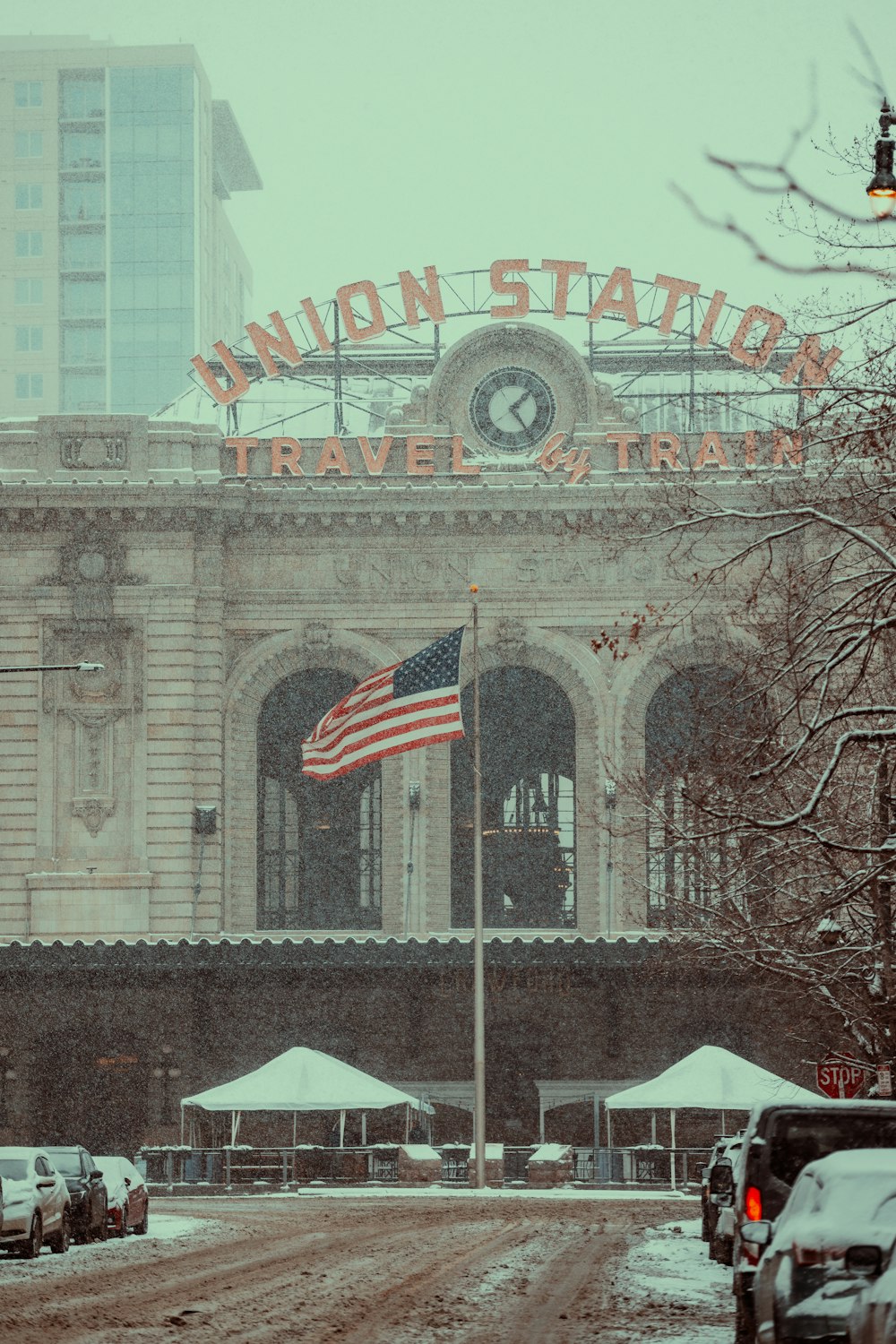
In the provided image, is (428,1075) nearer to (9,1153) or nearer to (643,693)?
(643,693)

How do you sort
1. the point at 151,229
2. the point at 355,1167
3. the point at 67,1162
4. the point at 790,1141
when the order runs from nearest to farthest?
the point at 790,1141
the point at 67,1162
the point at 355,1167
the point at 151,229

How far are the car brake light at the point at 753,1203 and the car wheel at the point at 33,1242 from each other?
11.4 metres

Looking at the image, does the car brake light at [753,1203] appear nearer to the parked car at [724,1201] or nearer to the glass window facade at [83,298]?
the parked car at [724,1201]

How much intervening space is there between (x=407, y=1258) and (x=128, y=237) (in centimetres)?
13510

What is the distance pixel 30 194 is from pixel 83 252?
5422mm

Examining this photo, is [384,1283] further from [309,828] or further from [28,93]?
[28,93]

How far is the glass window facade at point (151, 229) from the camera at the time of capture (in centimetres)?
15288

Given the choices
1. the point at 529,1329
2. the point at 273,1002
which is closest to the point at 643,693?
the point at 273,1002

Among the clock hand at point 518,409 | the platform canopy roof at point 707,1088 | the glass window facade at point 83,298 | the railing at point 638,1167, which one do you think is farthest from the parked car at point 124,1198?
the glass window facade at point 83,298

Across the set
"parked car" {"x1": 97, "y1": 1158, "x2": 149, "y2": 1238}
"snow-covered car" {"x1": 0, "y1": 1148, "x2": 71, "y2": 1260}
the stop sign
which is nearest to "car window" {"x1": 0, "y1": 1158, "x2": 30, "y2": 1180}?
"snow-covered car" {"x1": 0, "y1": 1148, "x2": 71, "y2": 1260}

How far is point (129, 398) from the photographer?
15300 centimetres

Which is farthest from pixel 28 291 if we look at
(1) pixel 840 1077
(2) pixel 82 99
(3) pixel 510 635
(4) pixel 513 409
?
(1) pixel 840 1077

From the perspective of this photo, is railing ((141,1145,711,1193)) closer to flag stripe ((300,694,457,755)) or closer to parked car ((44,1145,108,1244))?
flag stripe ((300,694,457,755))

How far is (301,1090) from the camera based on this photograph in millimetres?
46750
